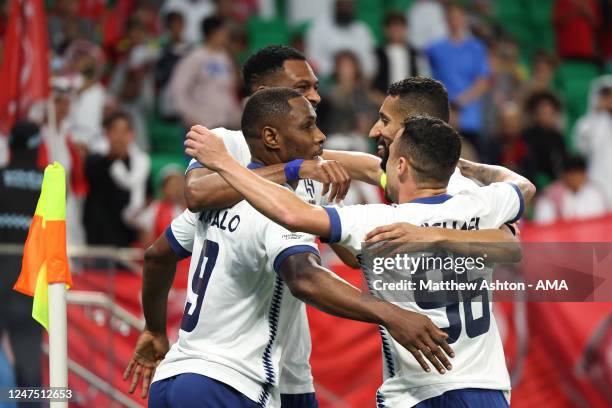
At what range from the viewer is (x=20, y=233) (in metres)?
8.61

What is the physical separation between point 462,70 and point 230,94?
2.59 m

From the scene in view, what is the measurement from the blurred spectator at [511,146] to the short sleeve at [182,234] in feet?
26.0

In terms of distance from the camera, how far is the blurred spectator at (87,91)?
11.8m

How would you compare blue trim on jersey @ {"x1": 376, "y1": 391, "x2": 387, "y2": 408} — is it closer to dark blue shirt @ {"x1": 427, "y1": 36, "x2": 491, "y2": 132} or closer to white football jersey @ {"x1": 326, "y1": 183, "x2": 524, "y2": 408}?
white football jersey @ {"x1": 326, "y1": 183, "x2": 524, "y2": 408}

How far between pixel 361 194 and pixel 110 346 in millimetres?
3196

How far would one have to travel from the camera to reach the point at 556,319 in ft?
31.1

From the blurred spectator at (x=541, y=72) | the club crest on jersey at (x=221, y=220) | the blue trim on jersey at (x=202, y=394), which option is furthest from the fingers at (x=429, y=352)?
the blurred spectator at (x=541, y=72)

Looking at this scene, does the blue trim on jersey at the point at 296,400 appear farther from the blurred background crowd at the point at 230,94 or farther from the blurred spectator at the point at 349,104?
the blurred spectator at the point at 349,104

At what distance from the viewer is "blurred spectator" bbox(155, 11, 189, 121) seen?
12.7 meters

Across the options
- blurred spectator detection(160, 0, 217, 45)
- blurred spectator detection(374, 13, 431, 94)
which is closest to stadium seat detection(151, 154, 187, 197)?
blurred spectator detection(160, 0, 217, 45)

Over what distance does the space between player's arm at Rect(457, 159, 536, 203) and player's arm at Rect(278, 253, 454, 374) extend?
2.78 feet

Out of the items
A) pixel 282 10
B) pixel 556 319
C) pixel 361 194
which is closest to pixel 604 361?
pixel 556 319

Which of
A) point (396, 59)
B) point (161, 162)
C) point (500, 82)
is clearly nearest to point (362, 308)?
point (161, 162)

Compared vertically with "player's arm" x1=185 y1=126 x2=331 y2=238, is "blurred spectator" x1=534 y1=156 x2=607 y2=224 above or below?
above
